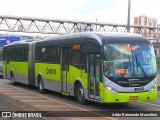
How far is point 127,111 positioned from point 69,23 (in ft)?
213

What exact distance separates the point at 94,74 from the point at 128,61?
1.33 metres

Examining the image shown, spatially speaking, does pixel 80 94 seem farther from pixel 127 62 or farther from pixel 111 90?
pixel 127 62

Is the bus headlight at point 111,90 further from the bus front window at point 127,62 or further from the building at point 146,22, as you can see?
the building at point 146,22

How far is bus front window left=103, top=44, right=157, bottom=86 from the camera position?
1391cm

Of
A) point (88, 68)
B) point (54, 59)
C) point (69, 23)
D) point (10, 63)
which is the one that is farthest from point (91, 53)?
point (69, 23)

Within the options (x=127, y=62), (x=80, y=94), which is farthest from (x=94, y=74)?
(x=80, y=94)

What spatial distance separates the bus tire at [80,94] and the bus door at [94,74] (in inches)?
31.1

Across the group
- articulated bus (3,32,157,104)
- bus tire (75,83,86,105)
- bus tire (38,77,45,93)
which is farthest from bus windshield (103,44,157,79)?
bus tire (38,77,45,93)

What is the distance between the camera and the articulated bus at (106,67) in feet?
45.4

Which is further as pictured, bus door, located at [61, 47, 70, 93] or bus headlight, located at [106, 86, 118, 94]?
bus door, located at [61, 47, 70, 93]

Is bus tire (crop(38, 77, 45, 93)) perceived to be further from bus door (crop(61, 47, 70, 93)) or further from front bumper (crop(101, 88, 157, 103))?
front bumper (crop(101, 88, 157, 103))

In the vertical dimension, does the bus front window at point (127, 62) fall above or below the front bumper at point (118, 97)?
above

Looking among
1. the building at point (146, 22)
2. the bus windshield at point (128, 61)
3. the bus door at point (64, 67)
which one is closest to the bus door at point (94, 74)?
the bus windshield at point (128, 61)

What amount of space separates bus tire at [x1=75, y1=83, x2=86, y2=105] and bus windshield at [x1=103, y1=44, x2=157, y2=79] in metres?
2.17
